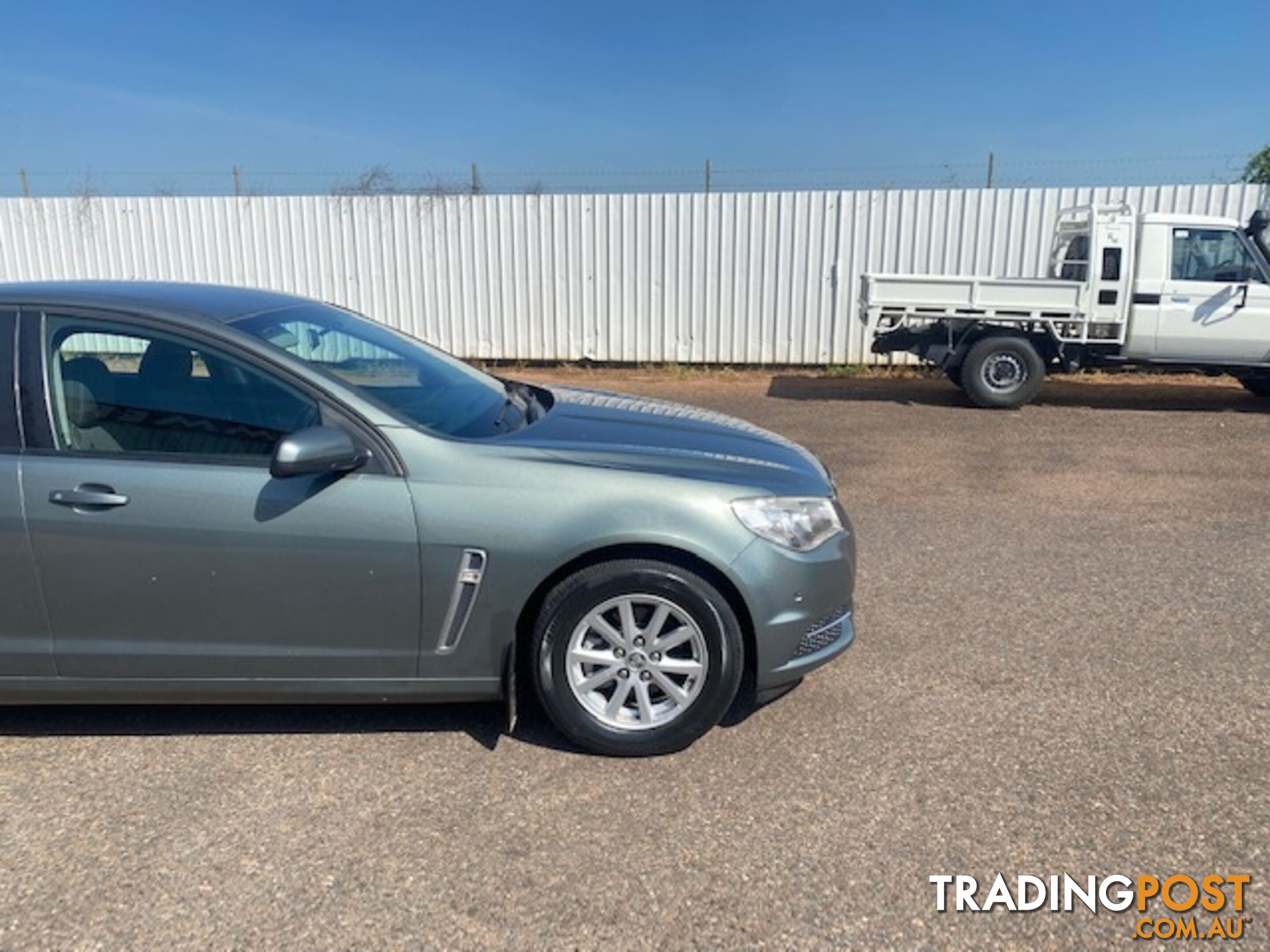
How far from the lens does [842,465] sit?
7.89m

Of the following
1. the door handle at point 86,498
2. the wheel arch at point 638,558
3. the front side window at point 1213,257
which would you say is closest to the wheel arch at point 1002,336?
the front side window at point 1213,257

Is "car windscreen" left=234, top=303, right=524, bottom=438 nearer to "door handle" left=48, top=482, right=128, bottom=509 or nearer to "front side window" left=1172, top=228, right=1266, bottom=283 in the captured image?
"door handle" left=48, top=482, right=128, bottom=509

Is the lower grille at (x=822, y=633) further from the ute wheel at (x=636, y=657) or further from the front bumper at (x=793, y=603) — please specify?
the ute wheel at (x=636, y=657)

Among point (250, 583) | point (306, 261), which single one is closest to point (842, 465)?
point (250, 583)

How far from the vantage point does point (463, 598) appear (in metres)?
3.10

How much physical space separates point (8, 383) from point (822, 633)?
2904 millimetres

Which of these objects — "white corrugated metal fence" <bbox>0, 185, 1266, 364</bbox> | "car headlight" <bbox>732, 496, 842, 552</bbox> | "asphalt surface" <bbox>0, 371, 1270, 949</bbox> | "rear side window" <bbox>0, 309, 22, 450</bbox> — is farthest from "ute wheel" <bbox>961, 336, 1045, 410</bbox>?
"rear side window" <bbox>0, 309, 22, 450</bbox>

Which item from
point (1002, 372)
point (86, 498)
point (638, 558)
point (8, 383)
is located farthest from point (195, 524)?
point (1002, 372)

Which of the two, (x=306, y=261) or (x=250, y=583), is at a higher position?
(x=306, y=261)

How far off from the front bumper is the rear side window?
7.96 ft

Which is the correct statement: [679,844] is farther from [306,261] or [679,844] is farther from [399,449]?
[306,261]

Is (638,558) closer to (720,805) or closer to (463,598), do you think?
(463,598)

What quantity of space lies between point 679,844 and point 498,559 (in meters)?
1.05

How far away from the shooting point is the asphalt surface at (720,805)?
97.3 inches
